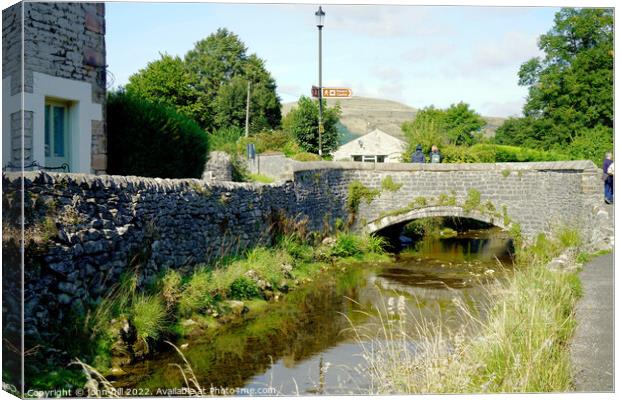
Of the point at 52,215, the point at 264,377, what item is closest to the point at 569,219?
the point at 264,377

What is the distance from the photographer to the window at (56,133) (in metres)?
8.44

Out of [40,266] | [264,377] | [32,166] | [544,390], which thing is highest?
[32,166]

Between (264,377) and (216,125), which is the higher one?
(216,125)

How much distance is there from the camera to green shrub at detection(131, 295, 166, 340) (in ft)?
29.7

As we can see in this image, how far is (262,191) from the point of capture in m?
15.5

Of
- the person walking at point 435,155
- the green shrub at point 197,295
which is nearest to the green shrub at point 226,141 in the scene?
the person walking at point 435,155

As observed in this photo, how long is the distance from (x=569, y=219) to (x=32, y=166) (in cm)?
1089

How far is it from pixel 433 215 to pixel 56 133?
40.8ft

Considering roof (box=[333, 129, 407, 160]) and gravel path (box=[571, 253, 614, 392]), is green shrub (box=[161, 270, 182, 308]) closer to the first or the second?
gravel path (box=[571, 253, 614, 392])

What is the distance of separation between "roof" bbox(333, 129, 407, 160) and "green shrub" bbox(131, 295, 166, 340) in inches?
1176

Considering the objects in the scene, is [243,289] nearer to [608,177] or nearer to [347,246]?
[608,177]

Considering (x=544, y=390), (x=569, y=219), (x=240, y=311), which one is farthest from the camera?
(x=569, y=219)

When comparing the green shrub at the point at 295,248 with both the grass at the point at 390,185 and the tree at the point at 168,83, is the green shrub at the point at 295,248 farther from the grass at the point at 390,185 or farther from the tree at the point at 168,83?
the tree at the point at 168,83

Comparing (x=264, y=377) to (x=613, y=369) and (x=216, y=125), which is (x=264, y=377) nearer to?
(x=613, y=369)
